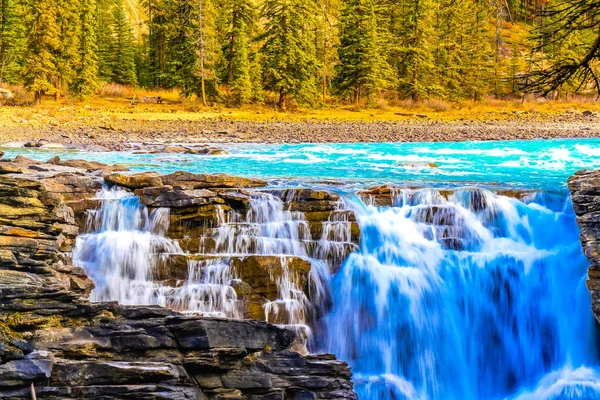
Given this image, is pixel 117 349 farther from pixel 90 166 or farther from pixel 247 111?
pixel 247 111

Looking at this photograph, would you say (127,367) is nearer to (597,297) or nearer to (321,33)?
(597,297)

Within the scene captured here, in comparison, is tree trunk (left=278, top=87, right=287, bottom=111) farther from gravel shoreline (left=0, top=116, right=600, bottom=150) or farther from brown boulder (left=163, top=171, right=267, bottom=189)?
brown boulder (left=163, top=171, right=267, bottom=189)

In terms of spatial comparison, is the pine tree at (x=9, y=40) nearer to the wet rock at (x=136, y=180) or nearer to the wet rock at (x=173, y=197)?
the wet rock at (x=136, y=180)

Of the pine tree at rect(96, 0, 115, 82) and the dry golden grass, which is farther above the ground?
the pine tree at rect(96, 0, 115, 82)

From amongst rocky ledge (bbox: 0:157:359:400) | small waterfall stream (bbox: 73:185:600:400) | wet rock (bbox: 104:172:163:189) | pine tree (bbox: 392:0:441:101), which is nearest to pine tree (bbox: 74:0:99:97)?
pine tree (bbox: 392:0:441:101)

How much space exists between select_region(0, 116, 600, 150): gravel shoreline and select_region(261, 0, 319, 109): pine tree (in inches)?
275

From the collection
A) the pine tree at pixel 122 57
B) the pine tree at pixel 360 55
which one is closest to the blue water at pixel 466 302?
the pine tree at pixel 360 55

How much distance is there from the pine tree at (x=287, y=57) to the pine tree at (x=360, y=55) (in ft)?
15.8

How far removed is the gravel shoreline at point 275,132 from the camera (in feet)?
104

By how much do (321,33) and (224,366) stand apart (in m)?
53.1

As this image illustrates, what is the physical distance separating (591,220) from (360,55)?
43.3 meters

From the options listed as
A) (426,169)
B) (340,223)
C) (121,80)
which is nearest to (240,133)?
(426,169)

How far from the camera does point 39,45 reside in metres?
47.9

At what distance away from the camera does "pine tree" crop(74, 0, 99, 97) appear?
49.4 metres
